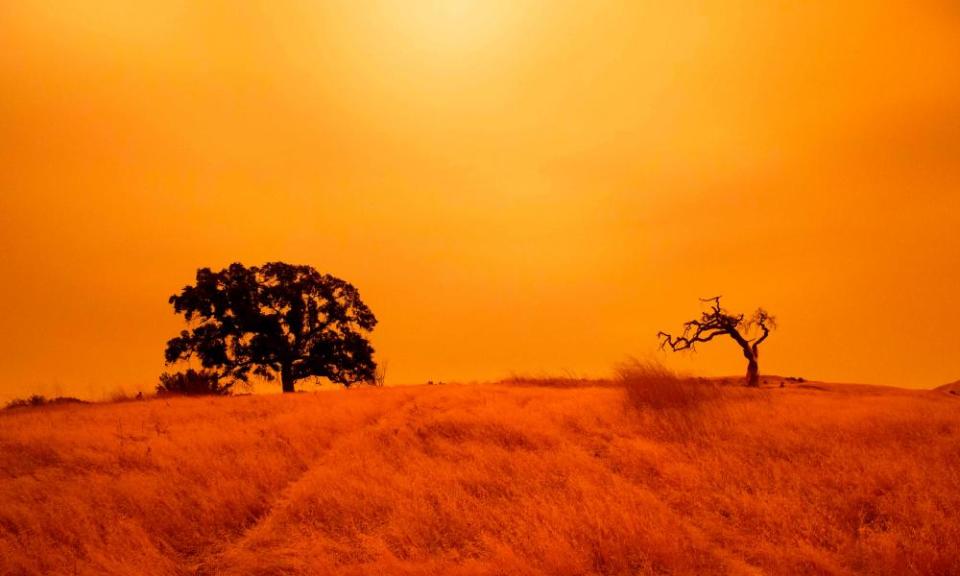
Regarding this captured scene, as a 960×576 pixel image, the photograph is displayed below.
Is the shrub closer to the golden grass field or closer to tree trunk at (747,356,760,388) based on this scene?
the golden grass field

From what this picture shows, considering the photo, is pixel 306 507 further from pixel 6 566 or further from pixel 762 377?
pixel 762 377

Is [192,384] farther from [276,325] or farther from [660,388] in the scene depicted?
[660,388]

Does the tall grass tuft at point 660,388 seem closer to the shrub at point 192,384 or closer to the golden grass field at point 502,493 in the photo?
the golden grass field at point 502,493

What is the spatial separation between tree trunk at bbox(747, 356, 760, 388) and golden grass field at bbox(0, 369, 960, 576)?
12058 millimetres

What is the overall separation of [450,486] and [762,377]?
28609 millimetres

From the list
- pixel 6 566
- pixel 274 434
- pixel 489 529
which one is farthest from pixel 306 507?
pixel 274 434

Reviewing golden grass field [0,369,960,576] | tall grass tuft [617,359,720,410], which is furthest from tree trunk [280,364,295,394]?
tall grass tuft [617,359,720,410]

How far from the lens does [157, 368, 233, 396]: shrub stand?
2555 centimetres

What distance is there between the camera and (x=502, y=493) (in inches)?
322

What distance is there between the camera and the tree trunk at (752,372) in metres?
25.8

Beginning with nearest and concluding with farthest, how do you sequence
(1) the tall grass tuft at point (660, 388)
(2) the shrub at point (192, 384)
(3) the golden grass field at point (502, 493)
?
(3) the golden grass field at point (502, 493) < (1) the tall grass tuft at point (660, 388) < (2) the shrub at point (192, 384)

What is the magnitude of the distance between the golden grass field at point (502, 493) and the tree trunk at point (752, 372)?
12.1m

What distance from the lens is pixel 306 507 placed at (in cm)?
782

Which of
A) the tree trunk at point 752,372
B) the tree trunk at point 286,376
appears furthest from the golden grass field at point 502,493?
the tree trunk at point 286,376
